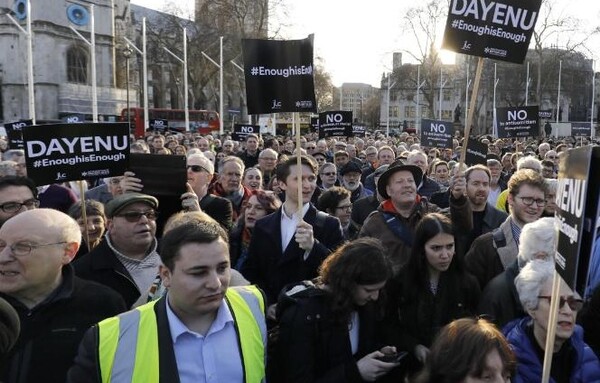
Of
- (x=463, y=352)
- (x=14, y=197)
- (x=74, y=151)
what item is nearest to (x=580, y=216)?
(x=463, y=352)

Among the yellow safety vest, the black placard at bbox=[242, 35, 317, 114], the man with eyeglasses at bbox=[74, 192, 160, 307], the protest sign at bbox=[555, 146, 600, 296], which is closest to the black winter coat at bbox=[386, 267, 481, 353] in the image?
the yellow safety vest

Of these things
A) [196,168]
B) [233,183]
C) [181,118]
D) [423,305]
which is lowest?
[423,305]

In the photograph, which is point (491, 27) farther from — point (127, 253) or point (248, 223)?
point (127, 253)

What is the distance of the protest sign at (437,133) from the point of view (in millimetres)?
11352

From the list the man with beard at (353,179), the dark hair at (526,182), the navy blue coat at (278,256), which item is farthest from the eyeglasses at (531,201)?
the man with beard at (353,179)

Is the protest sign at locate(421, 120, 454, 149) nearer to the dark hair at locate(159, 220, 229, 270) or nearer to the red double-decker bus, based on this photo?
the dark hair at locate(159, 220, 229, 270)

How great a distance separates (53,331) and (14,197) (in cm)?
163

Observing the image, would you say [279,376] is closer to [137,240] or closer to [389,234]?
[137,240]

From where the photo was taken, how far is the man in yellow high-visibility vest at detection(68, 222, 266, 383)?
2158 millimetres

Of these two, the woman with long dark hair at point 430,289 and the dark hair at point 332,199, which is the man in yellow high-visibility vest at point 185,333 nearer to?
the woman with long dark hair at point 430,289

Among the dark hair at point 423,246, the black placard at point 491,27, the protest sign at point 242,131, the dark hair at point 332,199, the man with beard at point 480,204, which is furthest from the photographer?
the protest sign at point 242,131

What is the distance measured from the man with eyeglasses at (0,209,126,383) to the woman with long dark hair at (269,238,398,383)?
2.85 feet

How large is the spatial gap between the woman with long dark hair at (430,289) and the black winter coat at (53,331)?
1.50 m

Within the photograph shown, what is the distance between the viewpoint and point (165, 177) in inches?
186
